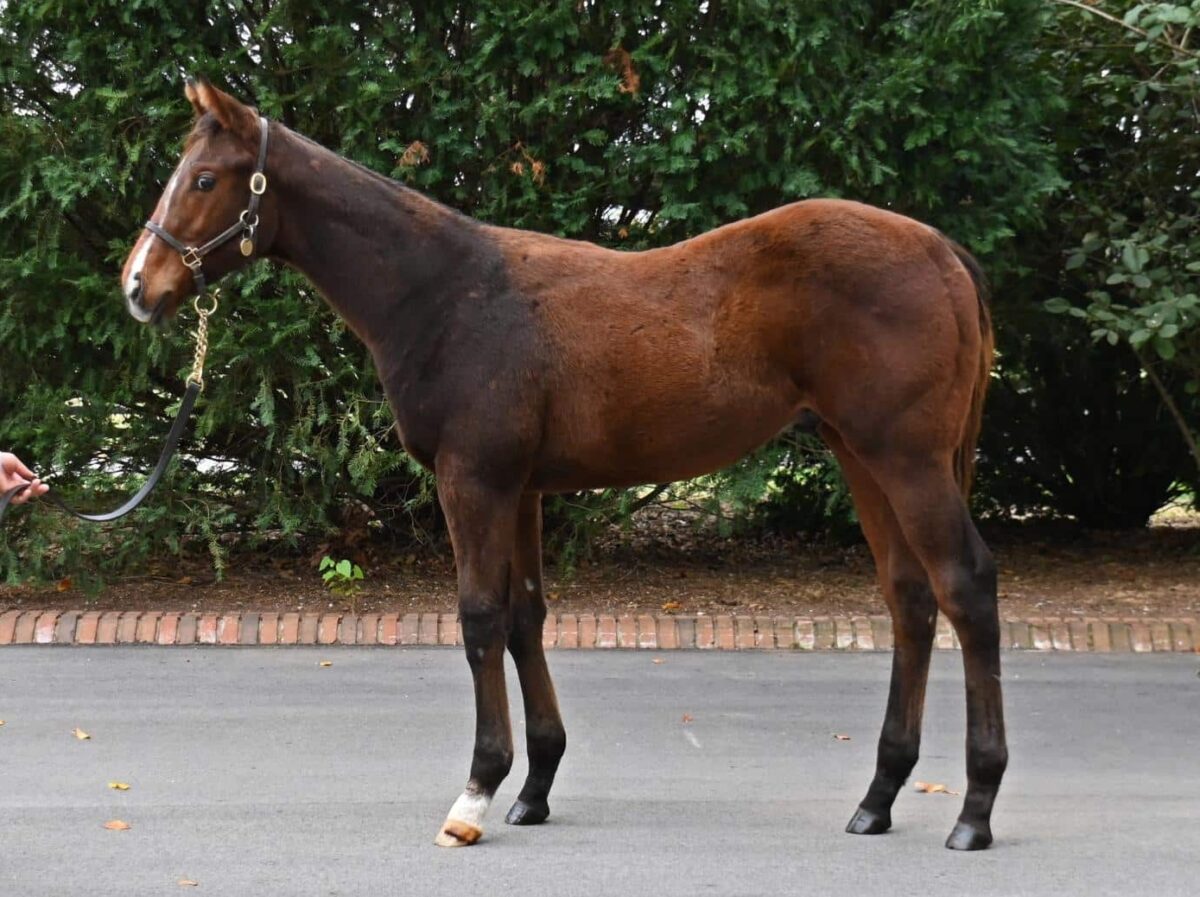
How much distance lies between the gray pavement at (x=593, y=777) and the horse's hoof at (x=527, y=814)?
6 centimetres

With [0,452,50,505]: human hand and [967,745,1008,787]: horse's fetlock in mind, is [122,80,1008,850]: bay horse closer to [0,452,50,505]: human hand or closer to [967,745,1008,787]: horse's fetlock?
[967,745,1008,787]: horse's fetlock

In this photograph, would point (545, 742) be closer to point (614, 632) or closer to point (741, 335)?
point (741, 335)

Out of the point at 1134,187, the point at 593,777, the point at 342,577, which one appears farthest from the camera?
the point at 1134,187

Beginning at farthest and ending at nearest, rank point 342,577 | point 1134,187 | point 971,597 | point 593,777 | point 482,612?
point 1134,187
point 342,577
point 593,777
point 482,612
point 971,597

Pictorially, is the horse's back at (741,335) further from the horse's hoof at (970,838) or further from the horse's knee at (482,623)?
the horse's hoof at (970,838)

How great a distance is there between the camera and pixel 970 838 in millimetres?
4617

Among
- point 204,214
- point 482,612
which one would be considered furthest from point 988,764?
point 204,214

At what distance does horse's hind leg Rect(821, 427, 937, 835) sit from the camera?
189 inches

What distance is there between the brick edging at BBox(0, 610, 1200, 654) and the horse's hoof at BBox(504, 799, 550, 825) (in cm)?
288

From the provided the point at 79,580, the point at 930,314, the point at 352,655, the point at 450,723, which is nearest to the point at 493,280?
the point at 930,314

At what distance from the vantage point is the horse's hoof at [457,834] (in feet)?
15.2

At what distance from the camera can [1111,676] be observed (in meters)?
7.25

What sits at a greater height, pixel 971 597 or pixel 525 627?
pixel 971 597

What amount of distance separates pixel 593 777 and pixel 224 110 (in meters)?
2.73
